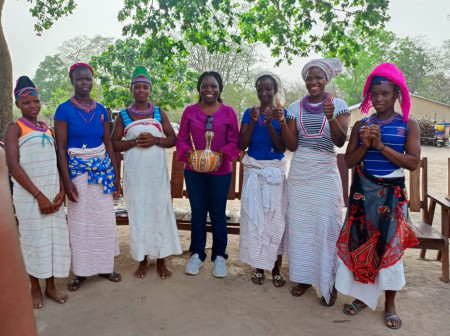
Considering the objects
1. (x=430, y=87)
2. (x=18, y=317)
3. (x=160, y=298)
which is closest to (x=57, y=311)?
(x=160, y=298)

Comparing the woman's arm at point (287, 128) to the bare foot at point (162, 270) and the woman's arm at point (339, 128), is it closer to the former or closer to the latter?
the woman's arm at point (339, 128)

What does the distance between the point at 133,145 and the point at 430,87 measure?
49.4 meters

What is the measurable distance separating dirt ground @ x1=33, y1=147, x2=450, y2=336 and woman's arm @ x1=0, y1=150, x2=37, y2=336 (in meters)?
2.29

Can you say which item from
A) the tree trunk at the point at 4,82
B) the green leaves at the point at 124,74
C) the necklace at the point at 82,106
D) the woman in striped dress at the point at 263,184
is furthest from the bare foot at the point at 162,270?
the green leaves at the point at 124,74

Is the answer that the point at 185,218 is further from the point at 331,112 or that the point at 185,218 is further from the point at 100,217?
the point at 331,112

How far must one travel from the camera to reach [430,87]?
43562 mm

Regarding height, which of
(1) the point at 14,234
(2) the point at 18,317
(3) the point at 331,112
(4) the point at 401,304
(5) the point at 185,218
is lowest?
(4) the point at 401,304

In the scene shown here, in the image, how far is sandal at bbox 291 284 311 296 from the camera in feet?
10.5

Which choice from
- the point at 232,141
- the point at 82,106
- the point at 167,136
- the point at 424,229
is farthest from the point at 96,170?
the point at 424,229

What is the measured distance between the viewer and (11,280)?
1.69 feet

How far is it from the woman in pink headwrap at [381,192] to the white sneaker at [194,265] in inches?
59.5

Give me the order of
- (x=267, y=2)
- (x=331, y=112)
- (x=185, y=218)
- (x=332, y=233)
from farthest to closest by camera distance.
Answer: (x=267, y=2) → (x=185, y=218) → (x=332, y=233) → (x=331, y=112)

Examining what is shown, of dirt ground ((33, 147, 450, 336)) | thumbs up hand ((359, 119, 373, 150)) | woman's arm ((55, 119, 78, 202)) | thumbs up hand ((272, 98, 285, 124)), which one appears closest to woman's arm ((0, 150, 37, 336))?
dirt ground ((33, 147, 450, 336))

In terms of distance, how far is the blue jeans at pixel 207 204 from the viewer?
3.48 meters
